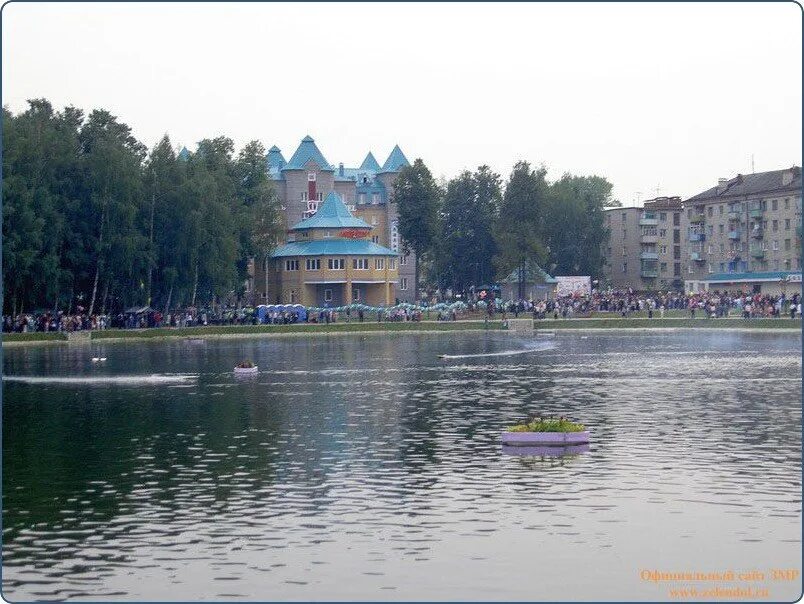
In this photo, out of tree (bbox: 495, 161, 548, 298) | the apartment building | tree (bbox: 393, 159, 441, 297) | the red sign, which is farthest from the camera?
tree (bbox: 393, 159, 441, 297)

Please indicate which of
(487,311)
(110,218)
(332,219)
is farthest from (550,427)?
(332,219)

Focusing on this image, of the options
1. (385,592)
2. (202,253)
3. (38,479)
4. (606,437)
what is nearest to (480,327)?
(202,253)

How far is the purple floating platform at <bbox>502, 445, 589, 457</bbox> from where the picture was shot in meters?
45.5

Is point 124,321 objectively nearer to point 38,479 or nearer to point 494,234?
point 494,234

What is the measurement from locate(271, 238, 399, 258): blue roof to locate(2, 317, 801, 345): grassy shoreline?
30243mm

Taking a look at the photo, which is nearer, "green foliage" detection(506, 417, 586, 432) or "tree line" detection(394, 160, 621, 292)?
"green foliage" detection(506, 417, 586, 432)

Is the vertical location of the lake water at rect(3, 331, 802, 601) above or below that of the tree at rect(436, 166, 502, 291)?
below

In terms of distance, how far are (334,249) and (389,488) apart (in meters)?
135

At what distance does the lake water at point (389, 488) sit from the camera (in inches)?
1153

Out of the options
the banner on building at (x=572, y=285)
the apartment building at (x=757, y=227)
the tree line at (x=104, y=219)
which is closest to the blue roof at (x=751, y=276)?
the apartment building at (x=757, y=227)

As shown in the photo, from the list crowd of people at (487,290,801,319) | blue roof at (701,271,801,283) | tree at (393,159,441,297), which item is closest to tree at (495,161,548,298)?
crowd of people at (487,290,801,319)

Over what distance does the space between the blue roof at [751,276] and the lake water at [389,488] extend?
9291 cm

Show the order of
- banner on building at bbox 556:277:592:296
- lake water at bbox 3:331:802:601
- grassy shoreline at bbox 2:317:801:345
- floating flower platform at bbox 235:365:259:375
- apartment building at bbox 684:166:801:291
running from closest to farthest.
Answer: lake water at bbox 3:331:802:601 < floating flower platform at bbox 235:365:259:375 < grassy shoreline at bbox 2:317:801:345 < banner on building at bbox 556:277:592:296 < apartment building at bbox 684:166:801:291

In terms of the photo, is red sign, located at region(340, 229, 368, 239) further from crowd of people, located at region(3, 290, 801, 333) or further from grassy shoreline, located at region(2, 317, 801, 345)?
grassy shoreline, located at region(2, 317, 801, 345)
